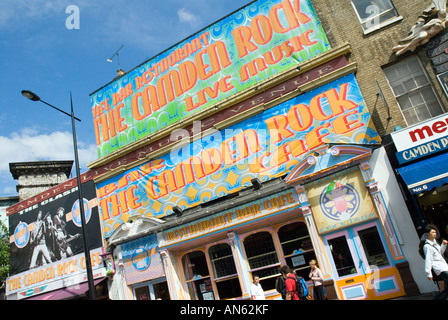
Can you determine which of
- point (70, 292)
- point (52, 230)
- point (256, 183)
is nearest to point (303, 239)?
point (256, 183)

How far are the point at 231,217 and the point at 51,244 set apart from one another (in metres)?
10.6

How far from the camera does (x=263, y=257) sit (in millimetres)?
11969

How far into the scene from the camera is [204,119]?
13820mm

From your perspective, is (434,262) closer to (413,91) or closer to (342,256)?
(342,256)

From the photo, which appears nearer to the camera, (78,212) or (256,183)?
(256,183)

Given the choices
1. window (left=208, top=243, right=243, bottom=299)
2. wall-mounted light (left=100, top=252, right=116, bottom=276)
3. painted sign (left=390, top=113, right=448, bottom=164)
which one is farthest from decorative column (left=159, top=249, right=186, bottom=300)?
painted sign (left=390, top=113, right=448, bottom=164)

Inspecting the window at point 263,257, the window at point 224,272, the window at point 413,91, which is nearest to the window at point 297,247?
the window at point 263,257

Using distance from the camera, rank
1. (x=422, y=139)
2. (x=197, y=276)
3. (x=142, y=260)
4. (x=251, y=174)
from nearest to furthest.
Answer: (x=422, y=139)
(x=251, y=174)
(x=197, y=276)
(x=142, y=260)

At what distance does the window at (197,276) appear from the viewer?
1298 cm

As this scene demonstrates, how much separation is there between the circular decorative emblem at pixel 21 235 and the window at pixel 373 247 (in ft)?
55.2

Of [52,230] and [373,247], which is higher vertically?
[52,230]

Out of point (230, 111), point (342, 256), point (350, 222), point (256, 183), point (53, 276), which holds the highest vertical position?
point (230, 111)

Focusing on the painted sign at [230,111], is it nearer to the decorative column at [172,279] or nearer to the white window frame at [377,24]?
the white window frame at [377,24]

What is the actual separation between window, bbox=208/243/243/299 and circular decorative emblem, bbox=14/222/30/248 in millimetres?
11311
